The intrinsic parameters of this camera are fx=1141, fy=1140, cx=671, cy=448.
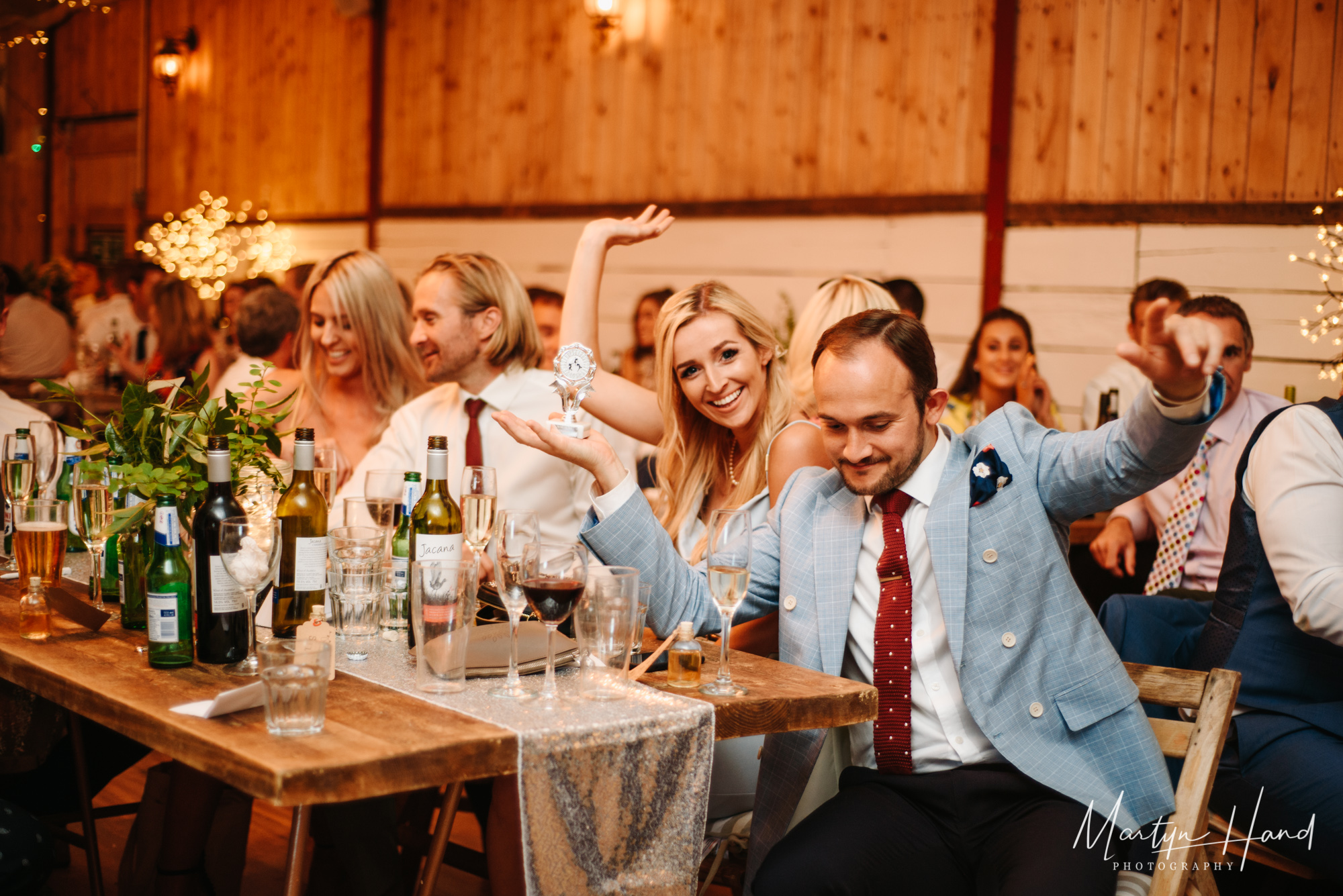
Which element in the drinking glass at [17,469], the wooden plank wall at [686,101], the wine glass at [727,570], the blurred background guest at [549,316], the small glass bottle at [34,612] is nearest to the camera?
the wine glass at [727,570]

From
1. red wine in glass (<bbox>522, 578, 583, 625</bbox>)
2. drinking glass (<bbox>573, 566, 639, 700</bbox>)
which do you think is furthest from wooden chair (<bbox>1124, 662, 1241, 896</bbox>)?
red wine in glass (<bbox>522, 578, 583, 625</bbox>)

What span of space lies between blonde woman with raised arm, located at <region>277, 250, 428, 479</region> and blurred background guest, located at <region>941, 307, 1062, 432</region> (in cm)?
239

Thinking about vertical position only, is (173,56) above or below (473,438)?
above

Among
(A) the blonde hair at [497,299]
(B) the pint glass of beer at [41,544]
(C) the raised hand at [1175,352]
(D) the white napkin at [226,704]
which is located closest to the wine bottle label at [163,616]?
(D) the white napkin at [226,704]

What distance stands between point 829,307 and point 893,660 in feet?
4.78

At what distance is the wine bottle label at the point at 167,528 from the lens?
1736mm

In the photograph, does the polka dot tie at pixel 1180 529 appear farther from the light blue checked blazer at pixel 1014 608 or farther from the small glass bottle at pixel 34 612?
the small glass bottle at pixel 34 612

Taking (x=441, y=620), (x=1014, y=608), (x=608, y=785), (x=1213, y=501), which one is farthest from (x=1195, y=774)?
(x=1213, y=501)

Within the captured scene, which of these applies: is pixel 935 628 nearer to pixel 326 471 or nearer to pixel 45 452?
pixel 326 471

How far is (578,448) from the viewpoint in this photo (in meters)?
1.92

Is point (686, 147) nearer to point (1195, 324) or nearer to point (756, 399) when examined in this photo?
point (756, 399)

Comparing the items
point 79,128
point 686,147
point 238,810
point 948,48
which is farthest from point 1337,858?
point 79,128

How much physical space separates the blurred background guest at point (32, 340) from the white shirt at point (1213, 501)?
602 centimetres

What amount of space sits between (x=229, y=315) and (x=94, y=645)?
21.6 ft
